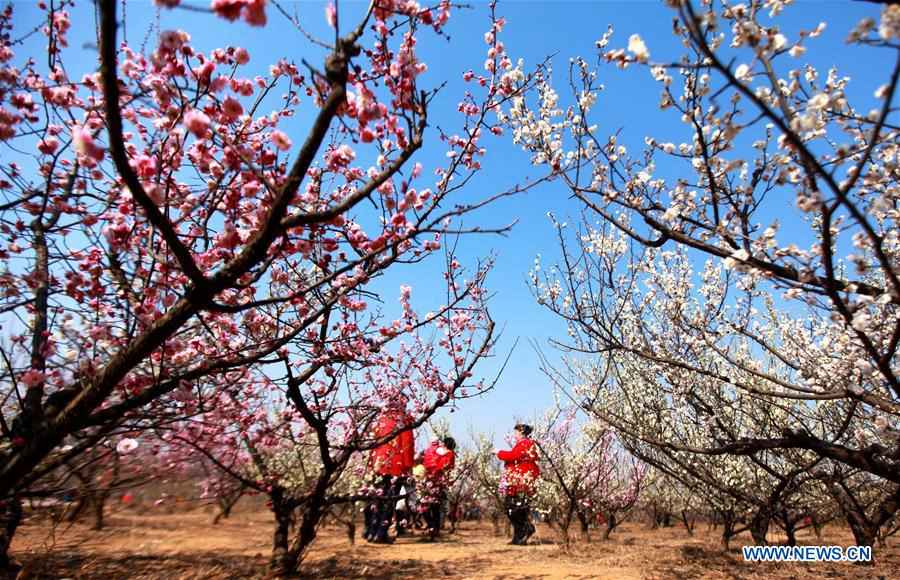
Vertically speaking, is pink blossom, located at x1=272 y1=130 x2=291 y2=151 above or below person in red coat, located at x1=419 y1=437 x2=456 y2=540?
above

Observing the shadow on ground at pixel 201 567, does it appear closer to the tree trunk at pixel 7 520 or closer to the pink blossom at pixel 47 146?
the tree trunk at pixel 7 520

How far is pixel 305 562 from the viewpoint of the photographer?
257 inches

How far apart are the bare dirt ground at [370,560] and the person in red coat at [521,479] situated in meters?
0.74

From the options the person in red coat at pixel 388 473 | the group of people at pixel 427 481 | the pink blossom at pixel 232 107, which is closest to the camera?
the pink blossom at pixel 232 107

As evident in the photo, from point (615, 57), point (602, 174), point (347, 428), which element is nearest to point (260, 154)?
point (615, 57)

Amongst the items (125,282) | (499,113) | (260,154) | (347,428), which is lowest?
(347,428)

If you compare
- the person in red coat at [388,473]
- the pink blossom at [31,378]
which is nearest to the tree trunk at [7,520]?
the pink blossom at [31,378]

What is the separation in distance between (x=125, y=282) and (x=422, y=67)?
222cm

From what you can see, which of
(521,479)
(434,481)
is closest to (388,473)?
(434,481)

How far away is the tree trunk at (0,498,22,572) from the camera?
9.92 feet

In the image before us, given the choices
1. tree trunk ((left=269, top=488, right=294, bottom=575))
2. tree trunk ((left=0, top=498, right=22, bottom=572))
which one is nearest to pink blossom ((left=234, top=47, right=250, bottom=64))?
tree trunk ((left=0, top=498, right=22, bottom=572))

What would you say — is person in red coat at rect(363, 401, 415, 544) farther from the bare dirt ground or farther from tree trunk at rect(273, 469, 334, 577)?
tree trunk at rect(273, 469, 334, 577)

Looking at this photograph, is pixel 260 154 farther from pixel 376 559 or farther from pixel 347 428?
pixel 376 559

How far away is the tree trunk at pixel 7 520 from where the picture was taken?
3023 millimetres
